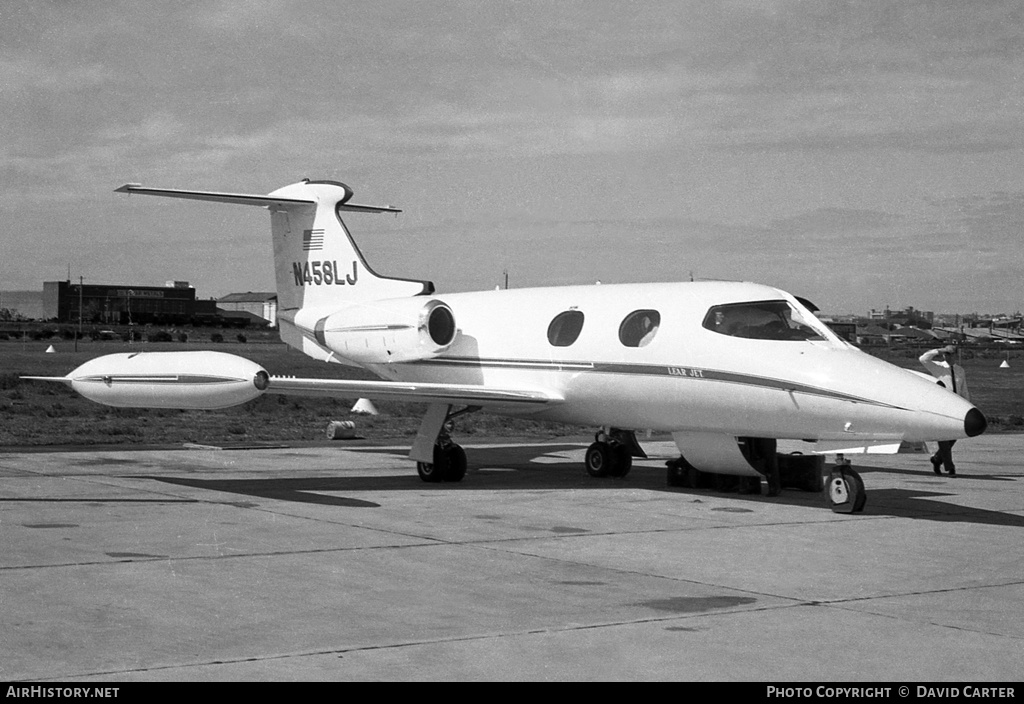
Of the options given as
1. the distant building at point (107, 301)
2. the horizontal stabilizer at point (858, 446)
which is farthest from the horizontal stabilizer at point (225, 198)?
the distant building at point (107, 301)

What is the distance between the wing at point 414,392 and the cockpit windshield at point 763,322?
9.43 feet

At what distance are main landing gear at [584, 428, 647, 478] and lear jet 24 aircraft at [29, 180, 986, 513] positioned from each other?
0.07 feet

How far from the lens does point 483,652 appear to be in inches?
282

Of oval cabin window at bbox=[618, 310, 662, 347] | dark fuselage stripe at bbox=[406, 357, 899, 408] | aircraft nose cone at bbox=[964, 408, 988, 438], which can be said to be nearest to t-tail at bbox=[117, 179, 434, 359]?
dark fuselage stripe at bbox=[406, 357, 899, 408]

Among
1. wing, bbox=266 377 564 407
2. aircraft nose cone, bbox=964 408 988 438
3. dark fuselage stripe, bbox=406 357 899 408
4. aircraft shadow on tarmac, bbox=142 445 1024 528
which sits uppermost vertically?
dark fuselage stripe, bbox=406 357 899 408

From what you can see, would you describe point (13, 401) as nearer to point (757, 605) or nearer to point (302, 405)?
point (302, 405)

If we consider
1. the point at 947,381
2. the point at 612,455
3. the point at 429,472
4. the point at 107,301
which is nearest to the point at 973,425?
the point at 947,381

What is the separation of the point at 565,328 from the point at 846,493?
487 centimetres

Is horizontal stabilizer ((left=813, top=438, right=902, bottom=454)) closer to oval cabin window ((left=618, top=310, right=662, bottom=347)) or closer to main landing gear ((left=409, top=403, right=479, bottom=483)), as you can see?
oval cabin window ((left=618, top=310, right=662, bottom=347))

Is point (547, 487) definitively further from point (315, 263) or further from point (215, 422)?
point (215, 422)

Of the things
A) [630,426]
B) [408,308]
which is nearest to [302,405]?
[408,308]

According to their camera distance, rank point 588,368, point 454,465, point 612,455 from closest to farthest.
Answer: point 588,368
point 454,465
point 612,455

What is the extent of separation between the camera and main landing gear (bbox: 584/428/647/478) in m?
18.5

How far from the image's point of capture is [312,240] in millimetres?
21031
